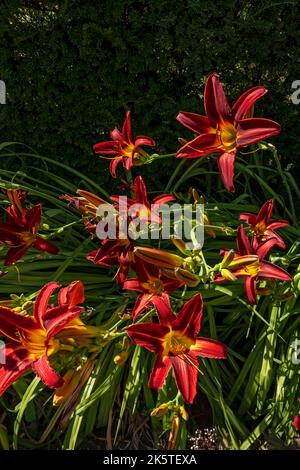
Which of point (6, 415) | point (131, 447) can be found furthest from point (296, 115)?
point (6, 415)

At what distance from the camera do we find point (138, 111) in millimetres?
2441

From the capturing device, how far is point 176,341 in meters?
1.44

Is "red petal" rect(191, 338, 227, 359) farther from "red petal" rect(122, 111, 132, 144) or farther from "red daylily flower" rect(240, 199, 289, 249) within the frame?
"red petal" rect(122, 111, 132, 144)

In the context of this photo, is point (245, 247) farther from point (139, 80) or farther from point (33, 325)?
point (139, 80)

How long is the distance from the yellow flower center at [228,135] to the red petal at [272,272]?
1.07ft

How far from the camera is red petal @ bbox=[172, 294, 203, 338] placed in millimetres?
1399

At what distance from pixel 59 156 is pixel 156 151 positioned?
45 centimetres

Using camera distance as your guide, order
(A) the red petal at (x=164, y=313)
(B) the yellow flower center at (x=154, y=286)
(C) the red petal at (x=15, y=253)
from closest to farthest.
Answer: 1. (A) the red petal at (x=164, y=313)
2. (B) the yellow flower center at (x=154, y=286)
3. (C) the red petal at (x=15, y=253)

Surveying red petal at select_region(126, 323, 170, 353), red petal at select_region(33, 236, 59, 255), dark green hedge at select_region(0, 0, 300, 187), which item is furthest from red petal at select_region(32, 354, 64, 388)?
dark green hedge at select_region(0, 0, 300, 187)

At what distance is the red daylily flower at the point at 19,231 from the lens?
65.3 inches

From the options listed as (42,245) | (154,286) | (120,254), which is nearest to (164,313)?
(154,286)

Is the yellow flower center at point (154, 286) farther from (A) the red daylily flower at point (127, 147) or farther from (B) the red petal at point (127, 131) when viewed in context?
(B) the red petal at point (127, 131)

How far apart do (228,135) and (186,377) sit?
641mm

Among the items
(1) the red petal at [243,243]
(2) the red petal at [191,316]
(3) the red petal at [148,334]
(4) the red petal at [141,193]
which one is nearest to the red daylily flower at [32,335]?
(3) the red petal at [148,334]
